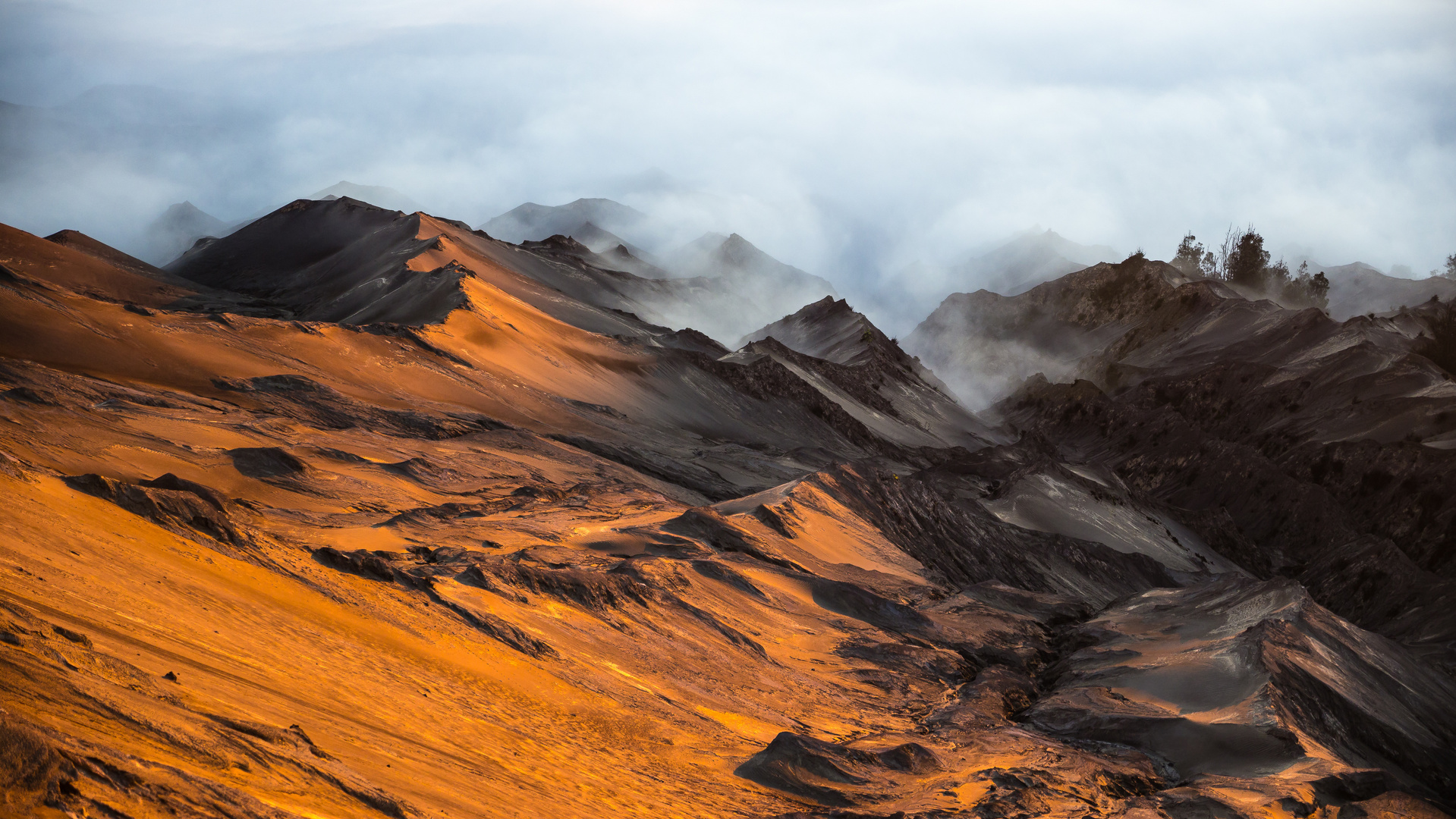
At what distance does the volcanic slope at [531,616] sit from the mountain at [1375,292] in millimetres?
86362

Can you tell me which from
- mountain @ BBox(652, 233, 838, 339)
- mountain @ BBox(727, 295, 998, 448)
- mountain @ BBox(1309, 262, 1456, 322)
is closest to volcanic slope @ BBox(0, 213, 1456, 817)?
mountain @ BBox(727, 295, 998, 448)

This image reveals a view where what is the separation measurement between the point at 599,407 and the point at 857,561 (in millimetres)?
19824

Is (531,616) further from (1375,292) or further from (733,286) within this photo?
(1375,292)

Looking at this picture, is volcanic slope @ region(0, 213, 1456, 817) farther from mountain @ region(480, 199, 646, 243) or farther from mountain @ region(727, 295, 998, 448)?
mountain @ region(480, 199, 646, 243)

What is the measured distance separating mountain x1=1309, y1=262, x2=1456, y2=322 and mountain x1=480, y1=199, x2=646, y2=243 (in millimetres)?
97701

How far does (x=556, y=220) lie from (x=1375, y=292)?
11184 cm

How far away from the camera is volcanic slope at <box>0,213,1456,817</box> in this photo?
10508 mm

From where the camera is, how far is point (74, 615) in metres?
10.7

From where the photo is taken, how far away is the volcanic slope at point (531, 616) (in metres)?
10.5

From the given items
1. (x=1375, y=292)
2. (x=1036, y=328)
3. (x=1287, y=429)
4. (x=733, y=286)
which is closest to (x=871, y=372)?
(x=1287, y=429)

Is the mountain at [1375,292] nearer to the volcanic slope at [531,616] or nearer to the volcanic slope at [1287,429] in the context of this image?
the volcanic slope at [1287,429]

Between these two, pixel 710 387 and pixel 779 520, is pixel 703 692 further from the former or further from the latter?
pixel 710 387

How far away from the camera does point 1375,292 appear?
126 meters

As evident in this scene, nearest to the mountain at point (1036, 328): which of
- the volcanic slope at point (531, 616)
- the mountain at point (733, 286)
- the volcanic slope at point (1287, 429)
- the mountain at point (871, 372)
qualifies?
the volcanic slope at point (1287, 429)
